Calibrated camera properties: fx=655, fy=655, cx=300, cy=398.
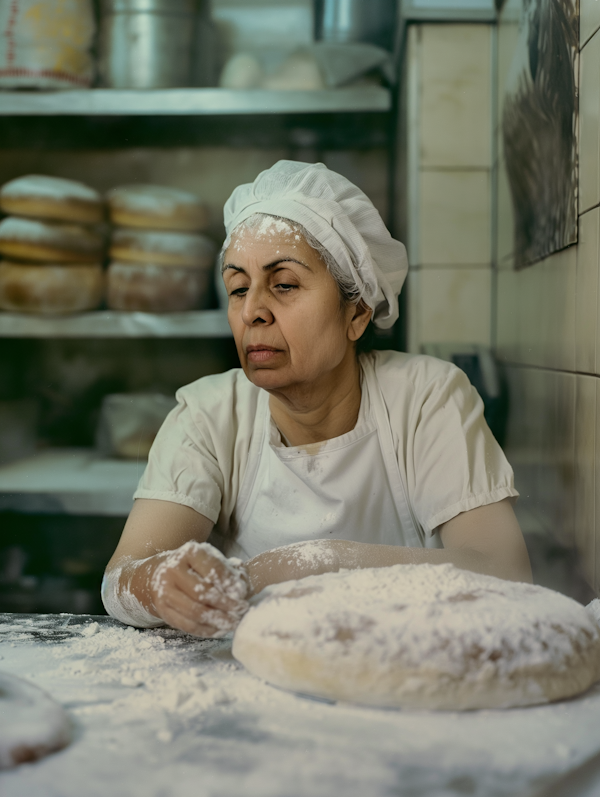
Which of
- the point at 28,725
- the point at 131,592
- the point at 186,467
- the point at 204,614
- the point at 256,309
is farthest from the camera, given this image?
the point at 186,467

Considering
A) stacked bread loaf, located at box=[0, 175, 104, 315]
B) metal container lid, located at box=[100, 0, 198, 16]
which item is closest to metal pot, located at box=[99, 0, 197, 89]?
metal container lid, located at box=[100, 0, 198, 16]

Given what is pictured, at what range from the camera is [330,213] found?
0.90 metres

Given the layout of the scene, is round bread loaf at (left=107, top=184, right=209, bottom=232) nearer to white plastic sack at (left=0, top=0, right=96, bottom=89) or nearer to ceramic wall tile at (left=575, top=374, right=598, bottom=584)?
white plastic sack at (left=0, top=0, right=96, bottom=89)

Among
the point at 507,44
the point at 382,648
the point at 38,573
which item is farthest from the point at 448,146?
the point at 38,573

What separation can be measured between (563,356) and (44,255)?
97 centimetres

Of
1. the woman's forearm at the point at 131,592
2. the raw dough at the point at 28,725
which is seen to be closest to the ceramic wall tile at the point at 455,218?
the woman's forearm at the point at 131,592

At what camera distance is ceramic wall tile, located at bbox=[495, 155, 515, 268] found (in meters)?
1.17

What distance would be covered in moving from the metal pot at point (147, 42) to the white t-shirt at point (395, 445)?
1.65 feet

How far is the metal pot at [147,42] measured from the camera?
1.04 meters

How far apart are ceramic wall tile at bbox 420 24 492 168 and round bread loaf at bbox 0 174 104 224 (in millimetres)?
621

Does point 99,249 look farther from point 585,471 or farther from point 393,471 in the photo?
point 585,471

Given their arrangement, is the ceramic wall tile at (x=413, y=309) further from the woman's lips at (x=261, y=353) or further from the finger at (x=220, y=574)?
the finger at (x=220, y=574)

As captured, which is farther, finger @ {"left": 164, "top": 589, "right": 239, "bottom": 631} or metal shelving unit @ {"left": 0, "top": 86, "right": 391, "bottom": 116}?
metal shelving unit @ {"left": 0, "top": 86, "right": 391, "bottom": 116}

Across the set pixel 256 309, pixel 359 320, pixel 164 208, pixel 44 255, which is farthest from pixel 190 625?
pixel 44 255
